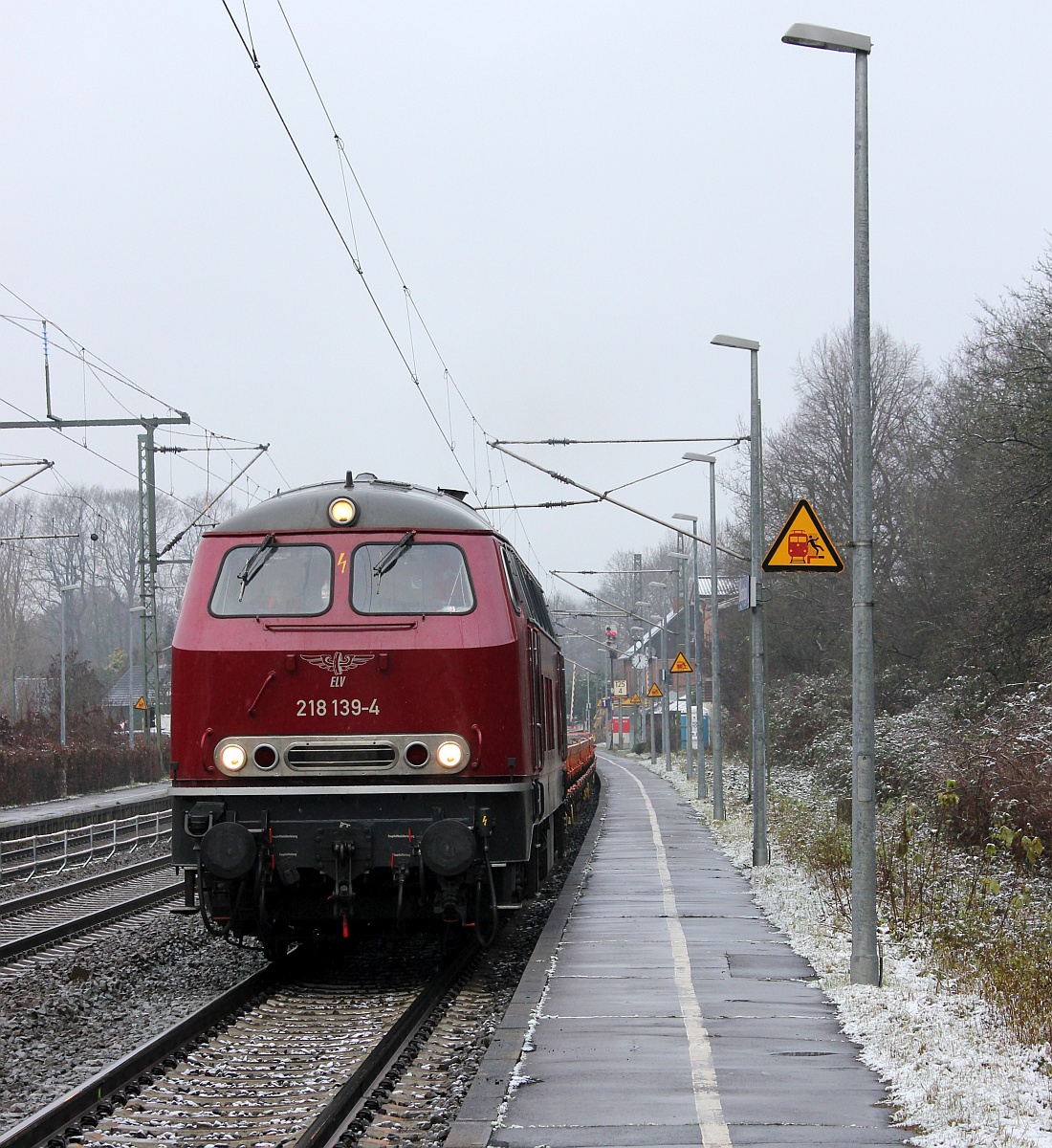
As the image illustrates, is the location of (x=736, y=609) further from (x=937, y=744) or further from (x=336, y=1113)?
(x=336, y=1113)

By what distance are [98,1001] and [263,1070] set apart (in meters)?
2.41

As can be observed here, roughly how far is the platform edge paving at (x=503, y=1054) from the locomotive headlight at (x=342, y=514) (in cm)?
341

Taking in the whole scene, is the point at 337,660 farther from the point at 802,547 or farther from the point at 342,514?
the point at 802,547

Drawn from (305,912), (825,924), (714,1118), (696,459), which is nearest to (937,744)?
(696,459)

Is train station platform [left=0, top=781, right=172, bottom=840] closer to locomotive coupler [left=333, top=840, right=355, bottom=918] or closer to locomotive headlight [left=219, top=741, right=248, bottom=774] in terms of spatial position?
locomotive headlight [left=219, top=741, right=248, bottom=774]

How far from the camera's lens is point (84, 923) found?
13.5m

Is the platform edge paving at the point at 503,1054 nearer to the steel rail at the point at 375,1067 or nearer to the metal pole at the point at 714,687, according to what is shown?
the steel rail at the point at 375,1067

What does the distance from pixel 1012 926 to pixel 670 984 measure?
3.42 metres

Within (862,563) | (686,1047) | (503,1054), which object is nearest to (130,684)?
(862,563)

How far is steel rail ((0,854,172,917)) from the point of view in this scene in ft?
49.4

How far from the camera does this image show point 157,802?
106 ft

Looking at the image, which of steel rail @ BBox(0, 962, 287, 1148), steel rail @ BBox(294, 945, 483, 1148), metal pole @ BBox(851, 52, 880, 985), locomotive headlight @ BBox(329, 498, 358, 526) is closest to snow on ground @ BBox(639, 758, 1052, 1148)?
metal pole @ BBox(851, 52, 880, 985)

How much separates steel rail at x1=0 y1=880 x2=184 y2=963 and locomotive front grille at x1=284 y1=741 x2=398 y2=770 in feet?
12.2

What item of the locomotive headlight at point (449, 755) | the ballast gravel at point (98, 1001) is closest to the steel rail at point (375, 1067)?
the ballast gravel at point (98, 1001)
